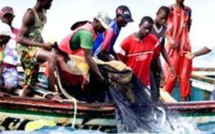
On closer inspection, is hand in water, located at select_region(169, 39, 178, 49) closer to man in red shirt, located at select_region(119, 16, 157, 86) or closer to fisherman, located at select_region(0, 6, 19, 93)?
man in red shirt, located at select_region(119, 16, 157, 86)

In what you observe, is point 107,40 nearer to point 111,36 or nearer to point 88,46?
point 111,36

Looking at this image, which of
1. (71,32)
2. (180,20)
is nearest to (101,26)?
(71,32)

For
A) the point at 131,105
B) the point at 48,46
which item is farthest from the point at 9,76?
the point at 131,105

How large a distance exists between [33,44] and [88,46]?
2.78 ft

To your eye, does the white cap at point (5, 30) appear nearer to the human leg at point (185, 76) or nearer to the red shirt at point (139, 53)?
the red shirt at point (139, 53)

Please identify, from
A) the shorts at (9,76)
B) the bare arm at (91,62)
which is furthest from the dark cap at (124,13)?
the shorts at (9,76)

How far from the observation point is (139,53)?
13.1 meters

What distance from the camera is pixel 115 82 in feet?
40.1

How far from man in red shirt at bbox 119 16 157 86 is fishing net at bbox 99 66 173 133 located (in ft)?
2.53

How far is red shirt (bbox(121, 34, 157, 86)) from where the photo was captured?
512 inches

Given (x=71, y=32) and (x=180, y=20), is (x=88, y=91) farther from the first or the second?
(x=180, y=20)

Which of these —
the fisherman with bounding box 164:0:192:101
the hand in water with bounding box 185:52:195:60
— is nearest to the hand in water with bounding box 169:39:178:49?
the fisherman with bounding box 164:0:192:101

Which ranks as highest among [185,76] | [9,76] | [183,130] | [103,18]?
[103,18]

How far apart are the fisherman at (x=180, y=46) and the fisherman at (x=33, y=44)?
288 cm
